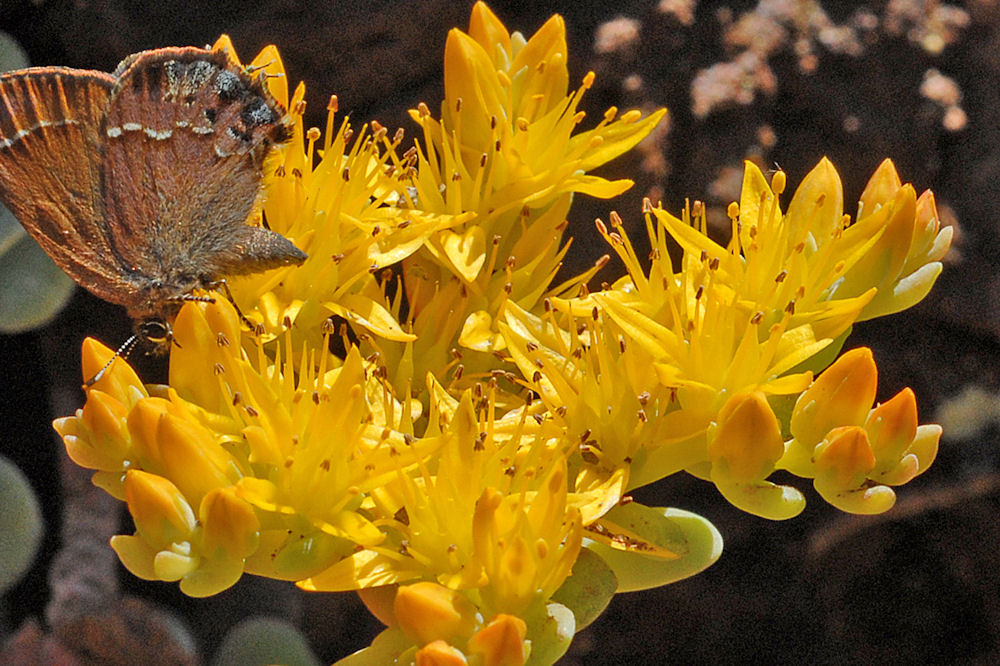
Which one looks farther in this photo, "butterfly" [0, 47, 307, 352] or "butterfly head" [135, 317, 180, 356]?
"butterfly head" [135, 317, 180, 356]

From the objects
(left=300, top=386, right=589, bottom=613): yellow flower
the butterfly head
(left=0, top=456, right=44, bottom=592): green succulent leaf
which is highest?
the butterfly head

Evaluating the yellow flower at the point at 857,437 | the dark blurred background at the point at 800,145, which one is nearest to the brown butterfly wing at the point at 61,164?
the dark blurred background at the point at 800,145

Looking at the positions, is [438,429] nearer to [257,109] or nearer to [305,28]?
[257,109]

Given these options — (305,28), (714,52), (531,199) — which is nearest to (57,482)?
(305,28)

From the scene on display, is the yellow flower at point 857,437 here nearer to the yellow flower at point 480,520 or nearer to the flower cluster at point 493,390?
the flower cluster at point 493,390

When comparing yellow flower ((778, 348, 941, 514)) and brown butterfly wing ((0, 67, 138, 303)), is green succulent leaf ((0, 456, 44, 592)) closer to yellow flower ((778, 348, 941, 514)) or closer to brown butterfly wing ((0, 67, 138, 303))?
brown butterfly wing ((0, 67, 138, 303))

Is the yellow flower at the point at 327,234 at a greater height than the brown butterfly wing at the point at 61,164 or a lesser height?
lesser

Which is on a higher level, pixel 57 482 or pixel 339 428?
pixel 339 428

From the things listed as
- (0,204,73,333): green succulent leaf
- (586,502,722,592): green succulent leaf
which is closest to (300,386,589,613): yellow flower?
(586,502,722,592): green succulent leaf
